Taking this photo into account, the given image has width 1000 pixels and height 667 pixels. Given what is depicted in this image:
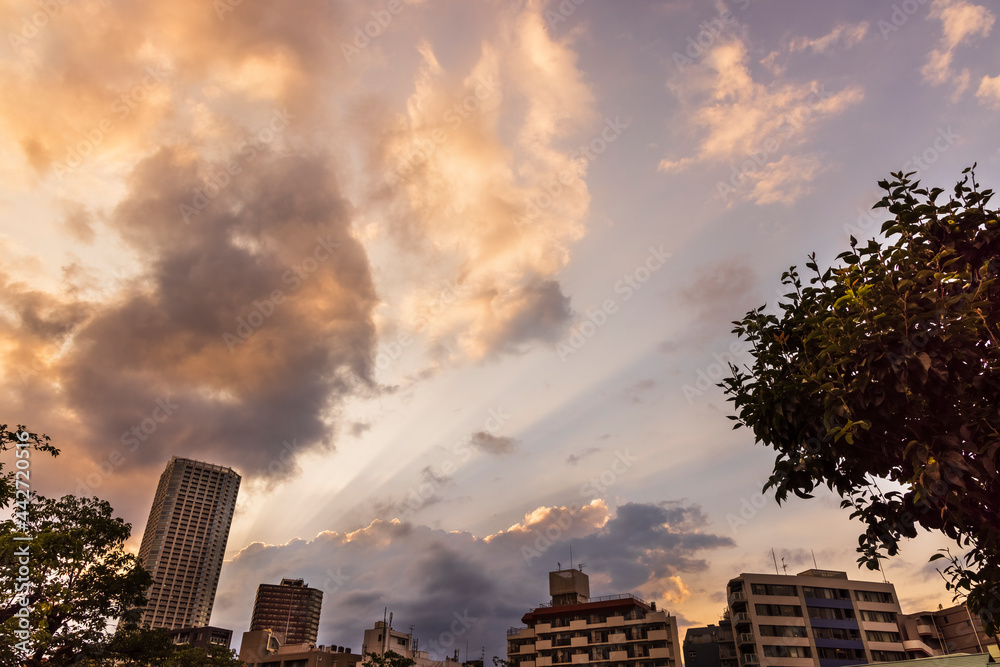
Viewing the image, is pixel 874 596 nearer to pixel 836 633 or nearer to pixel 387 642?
pixel 836 633

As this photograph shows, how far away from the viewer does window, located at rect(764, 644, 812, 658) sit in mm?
65625

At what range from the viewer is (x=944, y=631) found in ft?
259

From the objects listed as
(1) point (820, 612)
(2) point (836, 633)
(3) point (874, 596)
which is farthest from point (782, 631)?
(3) point (874, 596)

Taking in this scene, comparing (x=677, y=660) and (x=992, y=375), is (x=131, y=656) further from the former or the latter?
(x=677, y=660)

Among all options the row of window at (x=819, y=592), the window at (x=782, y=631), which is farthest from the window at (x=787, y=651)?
the row of window at (x=819, y=592)

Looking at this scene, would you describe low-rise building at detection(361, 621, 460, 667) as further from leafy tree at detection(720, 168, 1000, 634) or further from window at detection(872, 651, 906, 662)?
leafy tree at detection(720, 168, 1000, 634)

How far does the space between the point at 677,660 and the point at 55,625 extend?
2906 inches

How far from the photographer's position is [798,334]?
1024cm

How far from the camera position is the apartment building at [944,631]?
75.2 m

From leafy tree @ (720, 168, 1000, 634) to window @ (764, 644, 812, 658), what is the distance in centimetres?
6988

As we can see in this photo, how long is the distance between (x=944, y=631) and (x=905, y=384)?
10077cm

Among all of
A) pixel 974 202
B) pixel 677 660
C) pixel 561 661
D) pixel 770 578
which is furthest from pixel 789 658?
pixel 974 202

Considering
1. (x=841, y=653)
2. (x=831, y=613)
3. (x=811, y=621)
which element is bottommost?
(x=841, y=653)

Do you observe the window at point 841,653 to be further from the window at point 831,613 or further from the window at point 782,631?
the window at point 831,613
